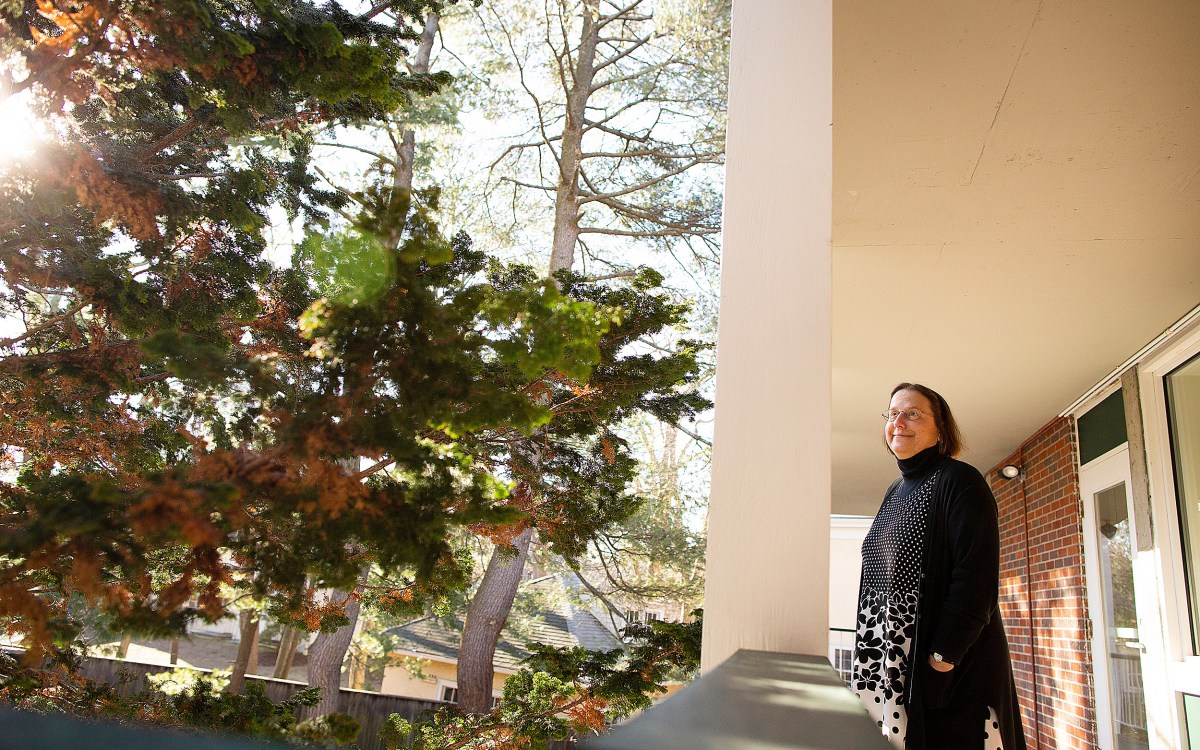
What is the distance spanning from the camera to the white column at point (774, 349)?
1473 mm

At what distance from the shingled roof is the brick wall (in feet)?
23.3

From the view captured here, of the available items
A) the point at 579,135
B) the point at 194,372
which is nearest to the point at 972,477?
the point at 194,372

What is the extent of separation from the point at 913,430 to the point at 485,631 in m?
5.97

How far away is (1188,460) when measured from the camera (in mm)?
3785

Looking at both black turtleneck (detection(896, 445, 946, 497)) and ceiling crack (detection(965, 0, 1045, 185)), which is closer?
ceiling crack (detection(965, 0, 1045, 185))

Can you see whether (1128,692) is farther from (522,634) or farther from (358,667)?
(358,667)

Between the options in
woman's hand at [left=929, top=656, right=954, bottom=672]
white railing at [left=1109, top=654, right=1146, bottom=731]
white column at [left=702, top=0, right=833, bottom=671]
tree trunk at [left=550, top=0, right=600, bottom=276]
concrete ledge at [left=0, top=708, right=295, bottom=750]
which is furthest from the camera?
tree trunk at [left=550, top=0, right=600, bottom=276]

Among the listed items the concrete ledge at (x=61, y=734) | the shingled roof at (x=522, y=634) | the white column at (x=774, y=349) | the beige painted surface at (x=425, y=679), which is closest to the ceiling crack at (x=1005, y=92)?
the white column at (x=774, y=349)

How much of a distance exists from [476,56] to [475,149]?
3.53 ft

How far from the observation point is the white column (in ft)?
4.83

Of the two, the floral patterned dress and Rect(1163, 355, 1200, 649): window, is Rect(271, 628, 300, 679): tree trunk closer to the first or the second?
Rect(1163, 355, 1200, 649): window

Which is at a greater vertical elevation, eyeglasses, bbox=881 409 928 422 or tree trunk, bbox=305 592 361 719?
eyeglasses, bbox=881 409 928 422

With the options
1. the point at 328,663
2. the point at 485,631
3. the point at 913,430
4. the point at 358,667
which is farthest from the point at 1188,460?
the point at 358,667

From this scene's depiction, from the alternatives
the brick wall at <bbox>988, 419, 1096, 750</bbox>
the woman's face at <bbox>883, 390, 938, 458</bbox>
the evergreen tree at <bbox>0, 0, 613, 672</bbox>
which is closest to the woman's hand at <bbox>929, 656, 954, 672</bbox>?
the woman's face at <bbox>883, 390, 938, 458</bbox>
